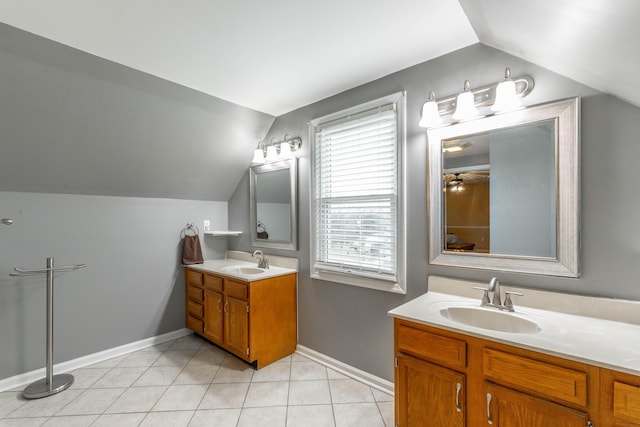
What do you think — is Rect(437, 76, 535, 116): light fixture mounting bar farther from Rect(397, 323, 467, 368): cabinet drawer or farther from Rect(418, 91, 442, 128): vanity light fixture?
Rect(397, 323, 467, 368): cabinet drawer

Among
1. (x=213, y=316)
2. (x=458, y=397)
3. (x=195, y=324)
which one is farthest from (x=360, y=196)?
(x=195, y=324)

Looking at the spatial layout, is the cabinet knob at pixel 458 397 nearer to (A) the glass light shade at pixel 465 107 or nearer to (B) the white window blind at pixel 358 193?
(B) the white window blind at pixel 358 193

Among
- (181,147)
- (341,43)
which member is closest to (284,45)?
(341,43)

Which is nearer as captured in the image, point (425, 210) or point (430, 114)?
point (430, 114)

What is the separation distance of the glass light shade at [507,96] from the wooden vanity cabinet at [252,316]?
2105 millimetres

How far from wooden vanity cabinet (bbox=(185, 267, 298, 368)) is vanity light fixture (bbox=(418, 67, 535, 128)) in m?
1.84

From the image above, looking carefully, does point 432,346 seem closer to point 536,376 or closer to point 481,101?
point 536,376

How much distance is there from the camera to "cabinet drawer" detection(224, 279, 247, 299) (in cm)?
246

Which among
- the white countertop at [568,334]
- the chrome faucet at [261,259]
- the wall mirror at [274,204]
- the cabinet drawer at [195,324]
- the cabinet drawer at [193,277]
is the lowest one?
the cabinet drawer at [195,324]

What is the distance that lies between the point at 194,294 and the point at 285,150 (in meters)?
1.84

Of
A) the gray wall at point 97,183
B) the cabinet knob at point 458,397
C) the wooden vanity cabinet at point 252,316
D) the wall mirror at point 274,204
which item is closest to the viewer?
the cabinet knob at point 458,397

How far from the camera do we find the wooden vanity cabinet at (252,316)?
2.44 m

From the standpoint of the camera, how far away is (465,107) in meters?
1.68

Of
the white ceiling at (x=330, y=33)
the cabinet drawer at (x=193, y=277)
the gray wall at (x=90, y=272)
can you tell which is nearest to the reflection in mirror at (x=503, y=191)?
the white ceiling at (x=330, y=33)
